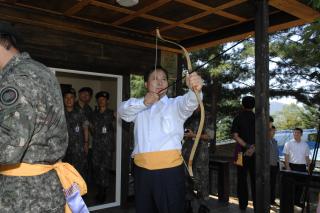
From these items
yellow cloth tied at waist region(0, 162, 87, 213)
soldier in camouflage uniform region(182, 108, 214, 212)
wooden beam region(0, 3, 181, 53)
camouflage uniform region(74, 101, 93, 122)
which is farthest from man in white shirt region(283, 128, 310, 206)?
yellow cloth tied at waist region(0, 162, 87, 213)

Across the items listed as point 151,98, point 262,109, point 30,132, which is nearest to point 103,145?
point 262,109

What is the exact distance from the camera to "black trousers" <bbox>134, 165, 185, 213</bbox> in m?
2.66

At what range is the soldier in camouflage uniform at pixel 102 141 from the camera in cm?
606

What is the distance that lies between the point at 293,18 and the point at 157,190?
2951 mm

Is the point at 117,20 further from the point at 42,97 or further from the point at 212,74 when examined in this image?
the point at 212,74

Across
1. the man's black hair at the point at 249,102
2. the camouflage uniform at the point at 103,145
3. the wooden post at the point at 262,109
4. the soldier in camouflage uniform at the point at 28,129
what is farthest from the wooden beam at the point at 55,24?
the soldier in camouflage uniform at the point at 28,129

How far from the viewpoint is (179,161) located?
276 cm

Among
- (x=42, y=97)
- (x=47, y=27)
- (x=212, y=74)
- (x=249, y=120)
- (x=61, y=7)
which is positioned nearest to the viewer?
(x=42, y=97)

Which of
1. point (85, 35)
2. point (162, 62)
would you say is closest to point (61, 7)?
point (85, 35)

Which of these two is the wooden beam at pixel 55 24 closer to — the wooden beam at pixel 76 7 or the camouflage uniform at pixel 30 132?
the wooden beam at pixel 76 7

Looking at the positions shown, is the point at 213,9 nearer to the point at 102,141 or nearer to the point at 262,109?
the point at 262,109

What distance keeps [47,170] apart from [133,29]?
143 inches

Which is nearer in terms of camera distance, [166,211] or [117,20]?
[166,211]

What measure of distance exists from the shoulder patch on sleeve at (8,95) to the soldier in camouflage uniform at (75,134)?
4013 mm
